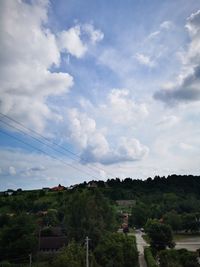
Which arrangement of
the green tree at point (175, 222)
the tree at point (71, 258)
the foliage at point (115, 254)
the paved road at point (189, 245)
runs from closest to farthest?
the tree at point (71, 258) → the foliage at point (115, 254) → the paved road at point (189, 245) → the green tree at point (175, 222)

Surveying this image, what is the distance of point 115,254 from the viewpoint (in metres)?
35.3

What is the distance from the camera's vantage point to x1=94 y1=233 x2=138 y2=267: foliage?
114 ft

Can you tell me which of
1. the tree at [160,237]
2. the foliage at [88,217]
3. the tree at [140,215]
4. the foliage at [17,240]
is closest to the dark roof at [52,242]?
the foliage at [88,217]

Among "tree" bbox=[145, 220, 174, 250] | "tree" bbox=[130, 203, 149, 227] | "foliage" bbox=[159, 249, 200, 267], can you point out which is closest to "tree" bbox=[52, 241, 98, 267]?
"foliage" bbox=[159, 249, 200, 267]

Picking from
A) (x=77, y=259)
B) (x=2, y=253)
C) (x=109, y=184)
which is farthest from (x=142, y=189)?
(x=77, y=259)

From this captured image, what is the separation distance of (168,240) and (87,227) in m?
15.4

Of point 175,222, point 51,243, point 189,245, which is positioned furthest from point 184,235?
point 51,243

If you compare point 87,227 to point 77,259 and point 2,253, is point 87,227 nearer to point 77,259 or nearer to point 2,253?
point 2,253

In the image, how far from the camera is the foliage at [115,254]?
34812mm

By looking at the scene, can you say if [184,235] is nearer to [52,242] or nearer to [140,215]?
[140,215]

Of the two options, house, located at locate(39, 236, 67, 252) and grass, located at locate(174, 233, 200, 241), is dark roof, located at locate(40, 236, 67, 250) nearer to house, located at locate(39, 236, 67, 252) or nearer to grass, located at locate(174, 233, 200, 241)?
house, located at locate(39, 236, 67, 252)

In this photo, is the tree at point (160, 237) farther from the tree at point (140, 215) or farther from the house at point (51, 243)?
the tree at point (140, 215)

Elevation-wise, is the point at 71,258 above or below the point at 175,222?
below

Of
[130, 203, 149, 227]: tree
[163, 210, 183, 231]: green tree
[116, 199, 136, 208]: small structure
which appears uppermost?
[116, 199, 136, 208]: small structure
